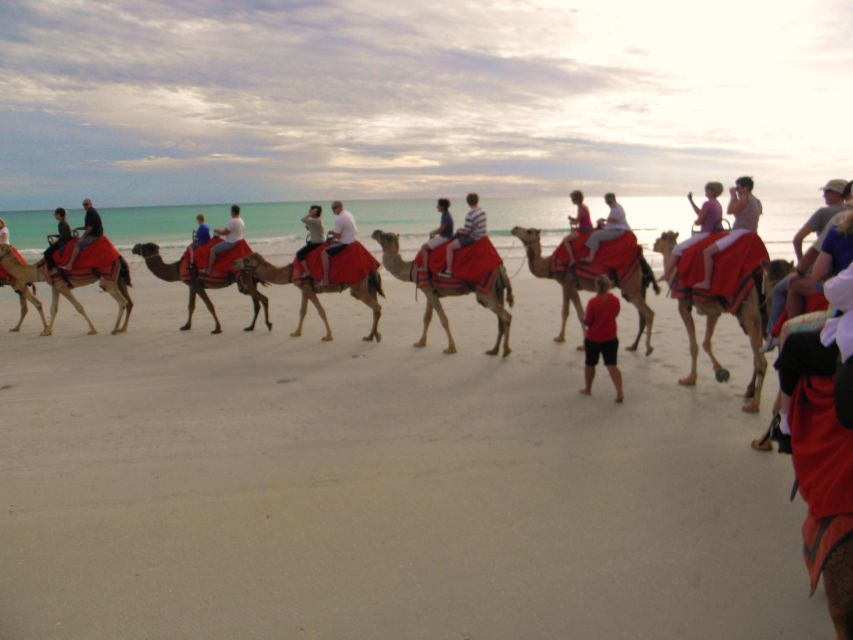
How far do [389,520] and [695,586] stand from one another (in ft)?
6.76

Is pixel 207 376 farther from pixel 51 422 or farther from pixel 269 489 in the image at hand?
pixel 269 489

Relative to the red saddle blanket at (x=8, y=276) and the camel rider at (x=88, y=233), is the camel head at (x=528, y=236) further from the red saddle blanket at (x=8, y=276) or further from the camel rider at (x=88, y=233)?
the red saddle blanket at (x=8, y=276)

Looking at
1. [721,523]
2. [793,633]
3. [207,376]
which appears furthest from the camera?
[207,376]

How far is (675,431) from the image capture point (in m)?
6.76

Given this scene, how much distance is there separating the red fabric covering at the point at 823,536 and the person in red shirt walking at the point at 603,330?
4590 millimetres

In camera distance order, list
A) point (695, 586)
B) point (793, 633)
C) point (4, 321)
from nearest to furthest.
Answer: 1. point (793, 633)
2. point (695, 586)
3. point (4, 321)

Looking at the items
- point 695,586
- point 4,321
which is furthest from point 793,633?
point 4,321

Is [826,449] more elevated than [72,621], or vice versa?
[826,449]

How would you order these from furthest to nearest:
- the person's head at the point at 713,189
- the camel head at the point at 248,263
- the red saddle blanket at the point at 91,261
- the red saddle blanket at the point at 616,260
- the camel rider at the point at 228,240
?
the camel rider at the point at 228,240
the red saddle blanket at the point at 91,261
the camel head at the point at 248,263
the red saddle blanket at the point at 616,260
the person's head at the point at 713,189

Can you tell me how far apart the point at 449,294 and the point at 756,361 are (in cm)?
478

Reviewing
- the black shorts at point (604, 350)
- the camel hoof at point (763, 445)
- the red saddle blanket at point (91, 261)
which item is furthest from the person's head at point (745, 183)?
the red saddle blanket at point (91, 261)

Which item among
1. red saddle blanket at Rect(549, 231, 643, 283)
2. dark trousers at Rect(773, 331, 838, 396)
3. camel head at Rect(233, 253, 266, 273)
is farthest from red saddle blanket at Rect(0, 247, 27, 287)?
dark trousers at Rect(773, 331, 838, 396)

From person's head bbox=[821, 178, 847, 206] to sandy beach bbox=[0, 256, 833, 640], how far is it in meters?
2.28

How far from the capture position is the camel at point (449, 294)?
10.3 m
